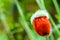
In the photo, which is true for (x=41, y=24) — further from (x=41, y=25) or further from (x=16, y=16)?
(x=16, y=16)

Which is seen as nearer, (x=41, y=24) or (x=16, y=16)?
(x=41, y=24)

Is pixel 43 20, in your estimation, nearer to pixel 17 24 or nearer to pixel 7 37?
pixel 7 37

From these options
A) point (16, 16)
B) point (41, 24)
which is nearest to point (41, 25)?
point (41, 24)

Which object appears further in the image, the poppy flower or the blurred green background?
the blurred green background

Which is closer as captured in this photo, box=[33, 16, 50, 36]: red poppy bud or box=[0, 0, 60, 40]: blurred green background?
box=[33, 16, 50, 36]: red poppy bud

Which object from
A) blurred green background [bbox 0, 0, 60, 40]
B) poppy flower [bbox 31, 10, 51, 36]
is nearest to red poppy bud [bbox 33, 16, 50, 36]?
poppy flower [bbox 31, 10, 51, 36]

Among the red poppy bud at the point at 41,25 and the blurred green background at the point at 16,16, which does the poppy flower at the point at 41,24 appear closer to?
the red poppy bud at the point at 41,25

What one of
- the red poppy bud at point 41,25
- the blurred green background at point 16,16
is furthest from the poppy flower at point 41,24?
the blurred green background at point 16,16

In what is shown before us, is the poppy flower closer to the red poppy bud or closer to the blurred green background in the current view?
the red poppy bud

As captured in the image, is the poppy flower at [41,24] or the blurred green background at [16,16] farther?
the blurred green background at [16,16]

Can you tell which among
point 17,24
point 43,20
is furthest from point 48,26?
point 17,24

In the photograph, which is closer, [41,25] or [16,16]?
[41,25]
